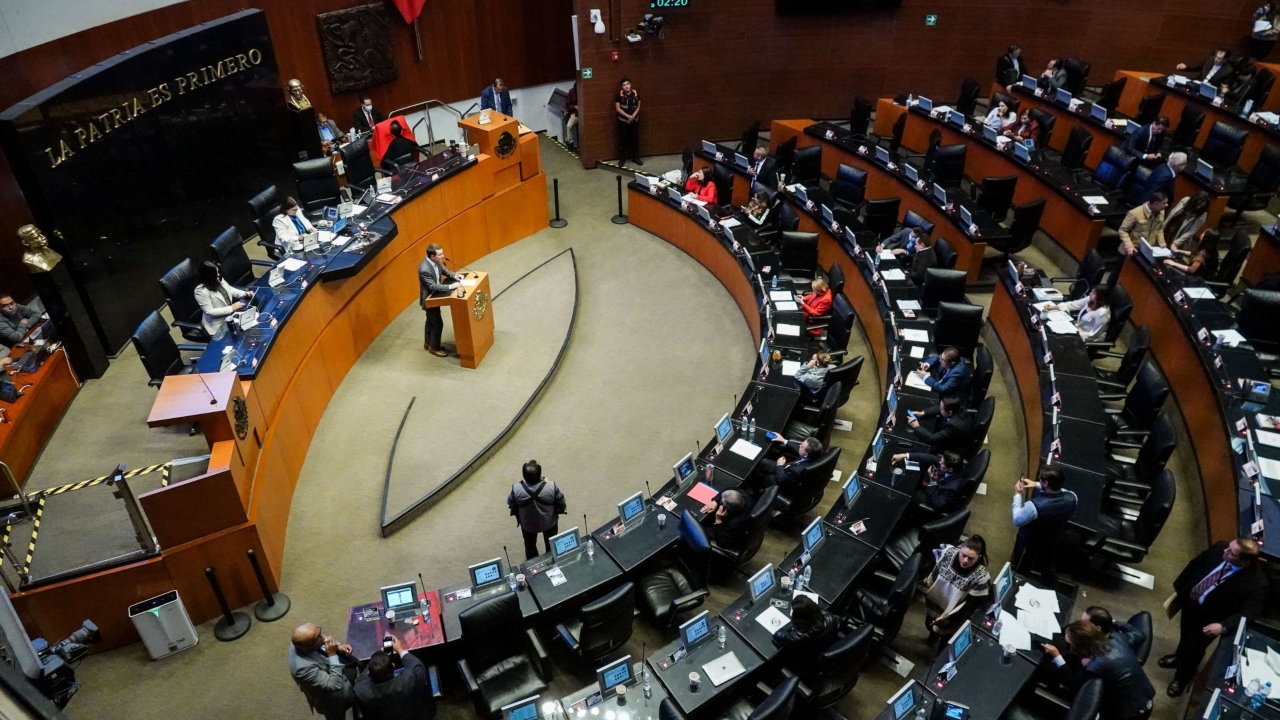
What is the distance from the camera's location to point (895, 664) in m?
6.49

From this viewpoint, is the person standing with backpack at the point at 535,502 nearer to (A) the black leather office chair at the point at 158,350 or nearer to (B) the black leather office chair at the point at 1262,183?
(A) the black leather office chair at the point at 158,350

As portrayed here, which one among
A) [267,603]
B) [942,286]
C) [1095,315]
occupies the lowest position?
[267,603]

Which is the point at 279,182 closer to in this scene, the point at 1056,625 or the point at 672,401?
the point at 672,401

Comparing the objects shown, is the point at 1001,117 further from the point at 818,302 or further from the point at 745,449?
the point at 745,449

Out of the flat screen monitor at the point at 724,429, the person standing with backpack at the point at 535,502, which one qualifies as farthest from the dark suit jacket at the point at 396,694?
the flat screen monitor at the point at 724,429

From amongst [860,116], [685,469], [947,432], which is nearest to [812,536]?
[685,469]

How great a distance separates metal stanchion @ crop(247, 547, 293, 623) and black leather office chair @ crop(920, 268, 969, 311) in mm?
7495

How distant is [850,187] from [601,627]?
850 centimetres

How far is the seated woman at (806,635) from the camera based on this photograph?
217 inches

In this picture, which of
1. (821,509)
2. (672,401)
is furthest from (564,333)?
(821,509)

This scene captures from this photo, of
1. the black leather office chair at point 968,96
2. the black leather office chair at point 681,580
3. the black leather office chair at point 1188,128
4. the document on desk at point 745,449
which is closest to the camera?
the black leather office chair at point 681,580

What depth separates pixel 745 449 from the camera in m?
7.64

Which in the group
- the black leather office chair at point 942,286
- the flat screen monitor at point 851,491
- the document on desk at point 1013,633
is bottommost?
the document on desk at point 1013,633

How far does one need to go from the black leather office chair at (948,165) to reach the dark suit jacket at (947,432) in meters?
6.06
